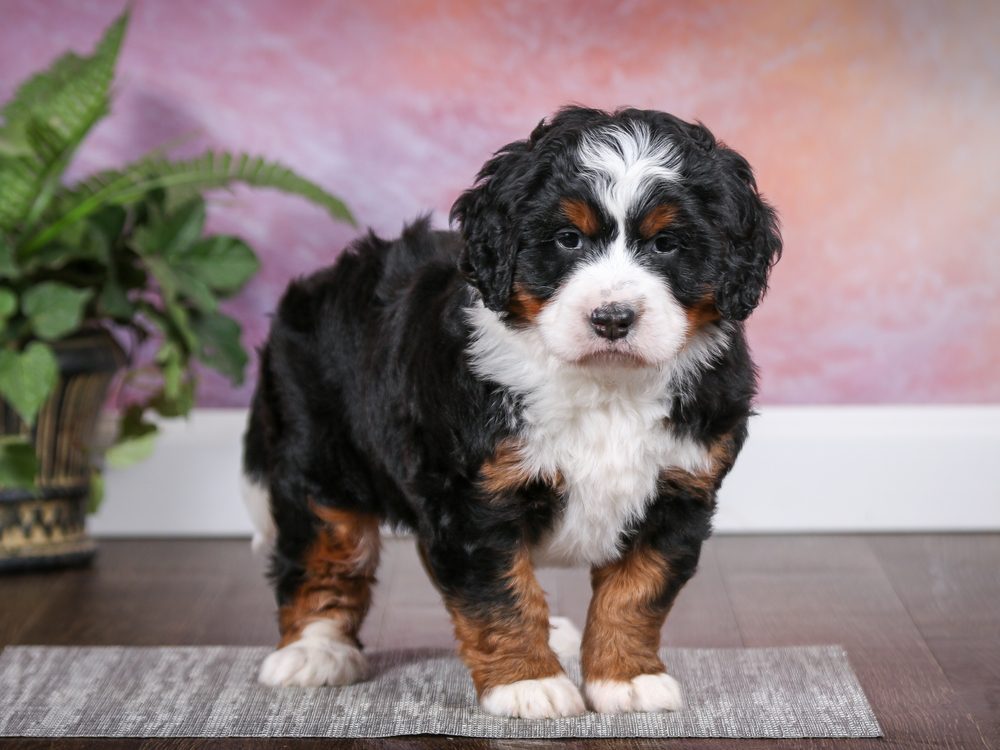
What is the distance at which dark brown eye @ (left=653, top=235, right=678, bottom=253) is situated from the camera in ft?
8.08

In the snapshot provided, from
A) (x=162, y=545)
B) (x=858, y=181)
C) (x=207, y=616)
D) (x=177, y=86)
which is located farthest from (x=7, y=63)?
(x=858, y=181)

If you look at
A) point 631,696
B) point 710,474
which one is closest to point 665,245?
point 710,474

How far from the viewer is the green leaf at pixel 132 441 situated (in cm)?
428

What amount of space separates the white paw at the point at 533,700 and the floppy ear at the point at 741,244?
75cm

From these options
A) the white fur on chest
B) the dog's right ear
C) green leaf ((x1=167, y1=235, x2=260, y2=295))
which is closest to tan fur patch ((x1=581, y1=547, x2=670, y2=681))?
the white fur on chest

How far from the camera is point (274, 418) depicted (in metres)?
3.18

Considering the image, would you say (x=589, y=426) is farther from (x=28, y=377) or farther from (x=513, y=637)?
(x=28, y=377)

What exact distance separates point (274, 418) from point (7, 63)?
1.98 m

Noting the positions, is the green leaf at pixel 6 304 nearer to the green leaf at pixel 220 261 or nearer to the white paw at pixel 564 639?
the green leaf at pixel 220 261

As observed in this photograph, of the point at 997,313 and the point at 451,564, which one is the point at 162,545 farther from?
the point at 997,313

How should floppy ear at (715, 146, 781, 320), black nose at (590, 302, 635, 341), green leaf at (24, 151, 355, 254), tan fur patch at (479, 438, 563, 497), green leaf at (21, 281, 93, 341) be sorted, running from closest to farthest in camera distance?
black nose at (590, 302, 635, 341)
floppy ear at (715, 146, 781, 320)
tan fur patch at (479, 438, 563, 497)
green leaf at (21, 281, 93, 341)
green leaf at (24, 151, 355, 254)

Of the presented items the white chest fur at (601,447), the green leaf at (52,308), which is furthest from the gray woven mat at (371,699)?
the green leaf at (52,308)

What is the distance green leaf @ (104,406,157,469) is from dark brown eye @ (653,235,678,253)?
7.43 feet

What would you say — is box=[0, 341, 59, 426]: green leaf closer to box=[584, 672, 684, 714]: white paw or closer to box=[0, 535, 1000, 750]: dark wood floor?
box=[0, 535, 1000, 750]: dark wood floor
